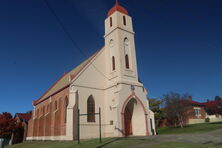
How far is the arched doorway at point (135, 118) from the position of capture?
2414 cm

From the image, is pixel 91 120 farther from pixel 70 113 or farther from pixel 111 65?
pixel 111 65

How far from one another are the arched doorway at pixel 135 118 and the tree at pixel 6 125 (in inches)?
1071

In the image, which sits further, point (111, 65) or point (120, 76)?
point (111, 65)

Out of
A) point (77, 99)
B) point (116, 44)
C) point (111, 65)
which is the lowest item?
point (77, 99)

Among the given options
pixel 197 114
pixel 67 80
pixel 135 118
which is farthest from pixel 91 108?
pixel 197 114

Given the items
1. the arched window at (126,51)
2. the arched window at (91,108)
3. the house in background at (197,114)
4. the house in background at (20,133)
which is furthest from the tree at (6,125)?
the house in background at (197,114)

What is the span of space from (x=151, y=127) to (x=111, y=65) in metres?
10.0

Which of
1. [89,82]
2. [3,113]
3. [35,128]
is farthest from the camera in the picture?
[3,113]

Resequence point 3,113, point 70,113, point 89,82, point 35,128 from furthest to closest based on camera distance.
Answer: point 3,113 → point 35,128 → point 89,82 → point 70,113

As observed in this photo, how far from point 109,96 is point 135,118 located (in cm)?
461

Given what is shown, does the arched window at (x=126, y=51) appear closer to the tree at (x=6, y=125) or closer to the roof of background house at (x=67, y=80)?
the roof of background house at (x=67, y=80)

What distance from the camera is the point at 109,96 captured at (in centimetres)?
2445

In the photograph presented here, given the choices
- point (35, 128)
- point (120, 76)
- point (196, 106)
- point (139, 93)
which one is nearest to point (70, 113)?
point (120, 76)

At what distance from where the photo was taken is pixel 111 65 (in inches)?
1030
